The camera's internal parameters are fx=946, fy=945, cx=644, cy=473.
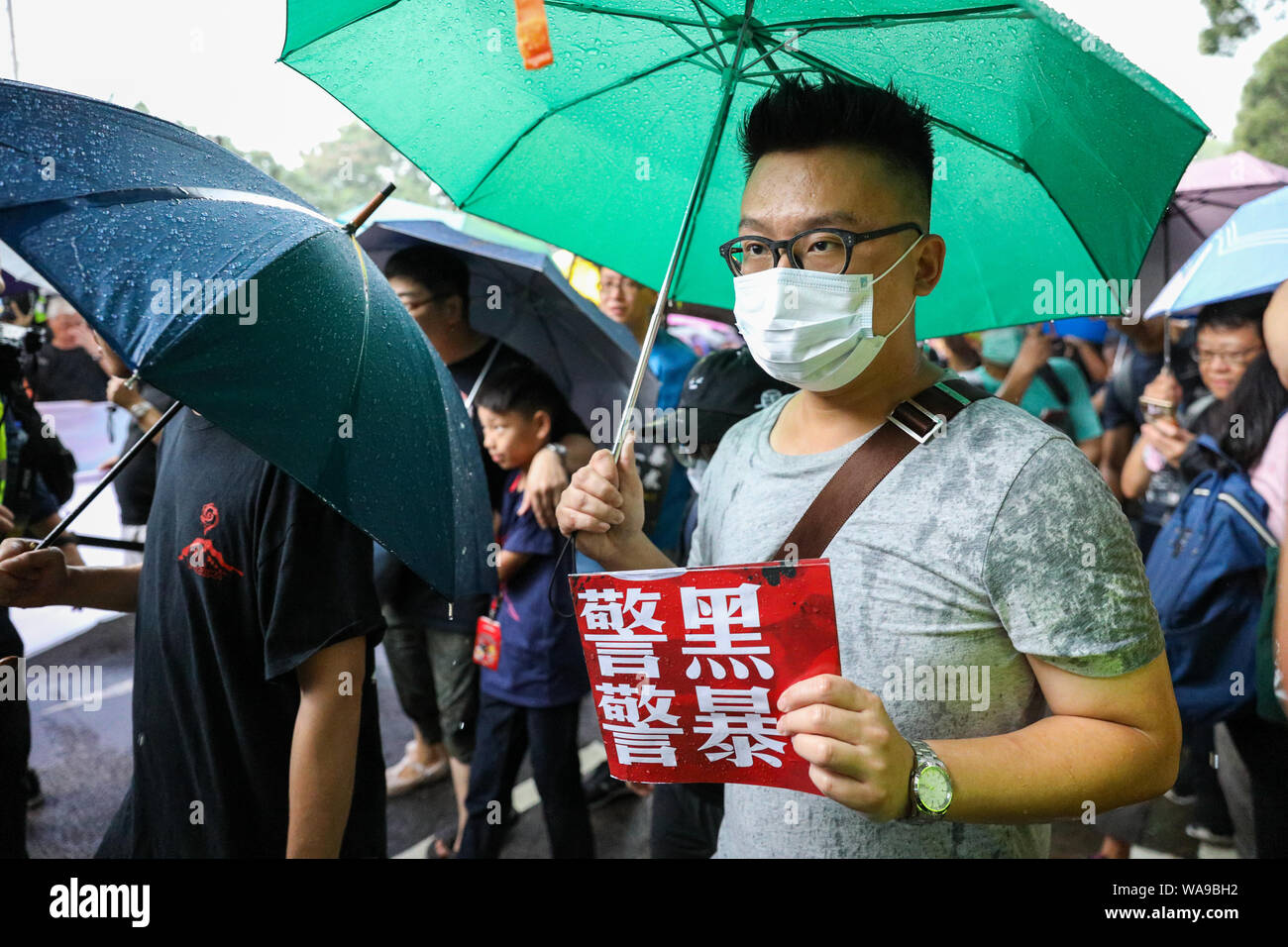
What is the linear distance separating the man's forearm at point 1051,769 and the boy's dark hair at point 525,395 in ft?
7.54

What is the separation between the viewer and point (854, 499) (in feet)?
5.05

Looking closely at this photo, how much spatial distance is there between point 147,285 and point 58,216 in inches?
5.9


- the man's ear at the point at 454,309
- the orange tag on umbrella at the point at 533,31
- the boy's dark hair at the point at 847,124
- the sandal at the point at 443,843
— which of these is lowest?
the sandal at the point at 443,843

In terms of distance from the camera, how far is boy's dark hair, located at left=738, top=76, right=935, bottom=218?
156 cm

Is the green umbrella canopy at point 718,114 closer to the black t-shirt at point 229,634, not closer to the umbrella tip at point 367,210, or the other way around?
the umbrella tip at point 367,210

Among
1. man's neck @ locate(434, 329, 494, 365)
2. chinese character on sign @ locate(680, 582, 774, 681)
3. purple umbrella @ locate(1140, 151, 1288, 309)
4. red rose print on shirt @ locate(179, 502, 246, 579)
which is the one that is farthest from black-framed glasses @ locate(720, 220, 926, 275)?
purple umbrella @ locate(1140, 151, 1288, 309)

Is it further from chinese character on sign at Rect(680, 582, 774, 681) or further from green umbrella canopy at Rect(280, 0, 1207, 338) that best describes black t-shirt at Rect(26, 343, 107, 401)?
chinese character on sign at Rect(680, 582, 774, 681)

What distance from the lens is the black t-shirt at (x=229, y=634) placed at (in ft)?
5.78

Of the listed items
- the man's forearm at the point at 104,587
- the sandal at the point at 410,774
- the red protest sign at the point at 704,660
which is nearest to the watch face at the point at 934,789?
the red protest sign at the point at 704,660

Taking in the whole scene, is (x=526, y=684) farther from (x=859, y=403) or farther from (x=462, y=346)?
(x=859, y=403)

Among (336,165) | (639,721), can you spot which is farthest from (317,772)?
(336,165)

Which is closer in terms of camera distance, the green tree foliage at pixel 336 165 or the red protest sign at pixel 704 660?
the red protest sign at pixel 704 660

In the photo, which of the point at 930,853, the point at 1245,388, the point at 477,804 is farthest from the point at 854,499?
the point at 477,804
